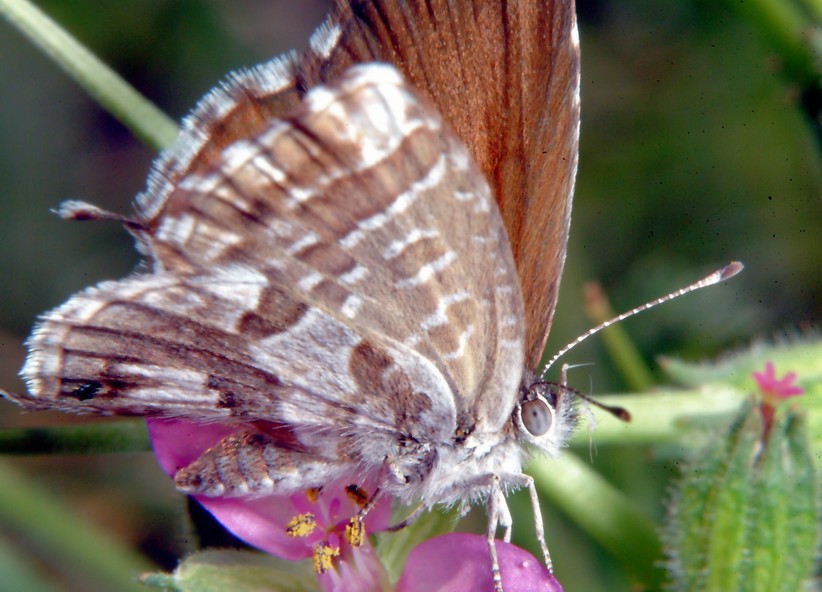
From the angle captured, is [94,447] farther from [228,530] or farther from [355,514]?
[355,514]

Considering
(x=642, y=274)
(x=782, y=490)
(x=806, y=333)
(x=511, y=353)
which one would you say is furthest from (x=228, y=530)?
(x=642, y=274)

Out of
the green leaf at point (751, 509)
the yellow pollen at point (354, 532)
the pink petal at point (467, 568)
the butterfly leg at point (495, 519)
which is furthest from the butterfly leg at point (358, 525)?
the green leaf at point (751, 509)

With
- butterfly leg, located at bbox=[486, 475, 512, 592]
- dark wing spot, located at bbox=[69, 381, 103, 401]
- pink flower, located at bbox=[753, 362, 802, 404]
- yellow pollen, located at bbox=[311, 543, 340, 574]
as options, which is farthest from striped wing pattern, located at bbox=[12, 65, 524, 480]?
pink flower, located at bbox=[753, 362, 802, 404]

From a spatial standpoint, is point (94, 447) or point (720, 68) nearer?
point (94, 447)

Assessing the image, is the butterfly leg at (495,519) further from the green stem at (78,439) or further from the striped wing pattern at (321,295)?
the green stem at (78,439)

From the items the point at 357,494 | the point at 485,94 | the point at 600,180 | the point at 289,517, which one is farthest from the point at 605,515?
the point at 600,180

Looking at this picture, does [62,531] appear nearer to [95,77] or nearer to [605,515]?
[95,77]

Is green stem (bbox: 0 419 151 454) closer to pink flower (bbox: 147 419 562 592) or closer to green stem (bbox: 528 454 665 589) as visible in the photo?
pink flower (bbox: 147 419 562 592)
